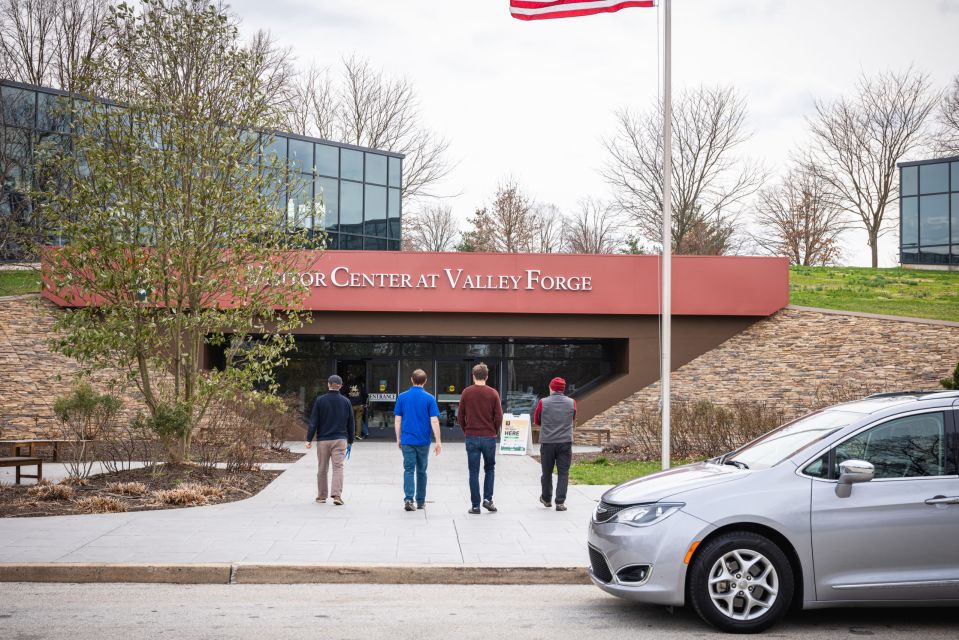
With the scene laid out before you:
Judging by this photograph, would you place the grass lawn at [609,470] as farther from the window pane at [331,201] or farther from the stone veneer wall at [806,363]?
the window pane at [331,201]

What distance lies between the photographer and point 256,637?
5.77 metres

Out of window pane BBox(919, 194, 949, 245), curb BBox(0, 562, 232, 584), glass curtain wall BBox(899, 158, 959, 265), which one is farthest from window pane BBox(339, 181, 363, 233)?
curb BBox(0, 562, 232, 584)

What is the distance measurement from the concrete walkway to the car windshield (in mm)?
2043

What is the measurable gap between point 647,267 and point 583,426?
5.09m

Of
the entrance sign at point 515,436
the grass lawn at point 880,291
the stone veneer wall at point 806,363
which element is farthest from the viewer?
the grass lawn at point 880,291

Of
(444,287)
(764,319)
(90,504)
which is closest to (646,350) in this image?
(764,319)

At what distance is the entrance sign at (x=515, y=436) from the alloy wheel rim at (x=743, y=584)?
1481 centimetres

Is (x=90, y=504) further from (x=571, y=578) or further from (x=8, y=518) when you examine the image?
(x=571, y=578)

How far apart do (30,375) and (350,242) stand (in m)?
19.9

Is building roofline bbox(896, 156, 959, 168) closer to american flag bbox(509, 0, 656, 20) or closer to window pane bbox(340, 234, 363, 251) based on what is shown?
window pane bbox(340, 234, 363, 251)

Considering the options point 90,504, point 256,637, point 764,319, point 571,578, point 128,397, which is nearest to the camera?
point 256,637

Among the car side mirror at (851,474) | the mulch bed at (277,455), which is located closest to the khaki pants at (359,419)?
the mulch bed at (277,455)

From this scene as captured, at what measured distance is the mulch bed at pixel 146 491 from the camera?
34.8 ft

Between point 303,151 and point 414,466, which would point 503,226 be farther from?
point 414,466
